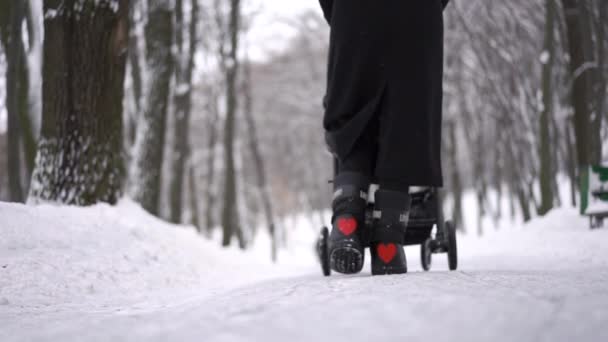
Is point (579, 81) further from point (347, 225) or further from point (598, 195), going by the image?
point (347, 225)

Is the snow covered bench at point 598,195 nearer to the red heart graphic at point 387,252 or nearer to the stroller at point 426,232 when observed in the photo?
the stroller at point 426,232

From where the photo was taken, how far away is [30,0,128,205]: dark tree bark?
3.27 meters

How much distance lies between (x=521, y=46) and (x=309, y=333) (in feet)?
33.3

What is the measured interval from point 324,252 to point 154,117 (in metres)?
4.88

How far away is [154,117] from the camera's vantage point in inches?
268

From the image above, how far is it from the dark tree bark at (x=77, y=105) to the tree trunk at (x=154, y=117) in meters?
3.00

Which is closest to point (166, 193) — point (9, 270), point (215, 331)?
point (9, 270)

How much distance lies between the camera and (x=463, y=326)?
90cm

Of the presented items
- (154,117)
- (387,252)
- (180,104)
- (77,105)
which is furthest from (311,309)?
(180,104)

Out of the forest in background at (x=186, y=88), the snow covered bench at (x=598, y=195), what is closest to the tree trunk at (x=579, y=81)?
the forest in background at (x=186, y=88)

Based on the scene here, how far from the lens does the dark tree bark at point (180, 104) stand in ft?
29.6

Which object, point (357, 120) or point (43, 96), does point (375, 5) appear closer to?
point (357, 120)

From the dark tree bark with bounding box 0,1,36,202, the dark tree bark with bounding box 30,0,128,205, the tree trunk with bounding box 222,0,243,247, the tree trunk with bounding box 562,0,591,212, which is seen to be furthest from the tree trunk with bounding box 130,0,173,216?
the tree trunk with bounding box 562,0,591,212

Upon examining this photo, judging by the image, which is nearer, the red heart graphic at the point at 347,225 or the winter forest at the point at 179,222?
the winter forest at the point at 179,222
